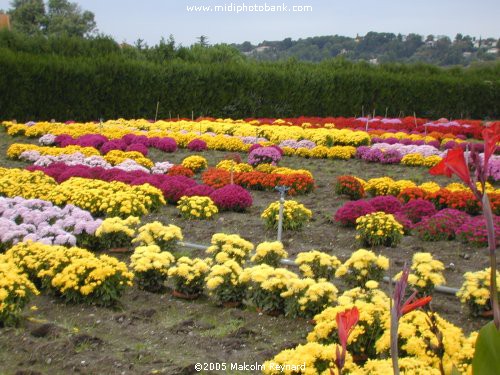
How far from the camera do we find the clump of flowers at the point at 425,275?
206 inches

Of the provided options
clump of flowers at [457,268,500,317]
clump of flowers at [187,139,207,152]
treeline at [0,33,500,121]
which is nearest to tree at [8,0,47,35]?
treeline at [0,33,500,121]

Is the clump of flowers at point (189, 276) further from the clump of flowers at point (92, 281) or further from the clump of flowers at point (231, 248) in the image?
the clump of flowers at point (92, 281)

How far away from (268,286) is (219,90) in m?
21.2

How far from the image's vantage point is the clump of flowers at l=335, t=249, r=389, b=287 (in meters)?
5.43

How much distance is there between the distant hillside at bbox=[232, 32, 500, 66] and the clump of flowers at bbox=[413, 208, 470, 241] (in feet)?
89.3

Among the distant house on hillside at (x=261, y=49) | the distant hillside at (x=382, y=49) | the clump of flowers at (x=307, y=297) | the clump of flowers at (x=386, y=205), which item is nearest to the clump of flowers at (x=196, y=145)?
the clump of flowers at (x=386, y=205)

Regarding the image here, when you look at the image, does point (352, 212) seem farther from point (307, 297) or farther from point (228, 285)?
point (307, 297)

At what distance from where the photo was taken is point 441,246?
7465 millimetres

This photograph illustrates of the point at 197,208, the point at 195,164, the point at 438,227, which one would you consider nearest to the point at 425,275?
the point at 438,227

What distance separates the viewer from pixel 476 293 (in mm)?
4980

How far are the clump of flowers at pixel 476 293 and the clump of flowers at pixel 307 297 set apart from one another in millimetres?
1018

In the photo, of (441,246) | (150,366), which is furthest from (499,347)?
(441,246)

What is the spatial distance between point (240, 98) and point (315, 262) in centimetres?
2101

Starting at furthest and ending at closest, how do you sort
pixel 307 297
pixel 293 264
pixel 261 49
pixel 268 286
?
pixel 261 49 < pixel 293 264 < pixel 268 286 < pixel 307 297
